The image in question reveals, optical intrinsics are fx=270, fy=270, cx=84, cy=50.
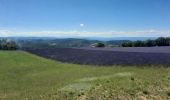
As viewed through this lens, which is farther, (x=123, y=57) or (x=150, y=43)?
(x=150, y=43)

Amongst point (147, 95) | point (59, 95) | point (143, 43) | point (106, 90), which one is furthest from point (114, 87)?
point (143, 43)

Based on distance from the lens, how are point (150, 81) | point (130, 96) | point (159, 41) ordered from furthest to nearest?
point (159, 41) < point (150, 81) < point (130, 96)

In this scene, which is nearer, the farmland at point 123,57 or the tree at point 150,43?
the farmland at point 123,57

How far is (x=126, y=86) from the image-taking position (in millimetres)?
13164

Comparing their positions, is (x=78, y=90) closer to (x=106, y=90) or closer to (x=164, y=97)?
(x=106, y=90)

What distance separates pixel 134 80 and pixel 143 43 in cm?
5215

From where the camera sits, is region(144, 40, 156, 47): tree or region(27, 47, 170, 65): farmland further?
region(144, 40, 156, 47): tree

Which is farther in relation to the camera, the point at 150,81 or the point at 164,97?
the point at 150,81

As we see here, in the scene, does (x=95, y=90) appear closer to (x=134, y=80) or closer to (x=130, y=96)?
(x=130, y=96)

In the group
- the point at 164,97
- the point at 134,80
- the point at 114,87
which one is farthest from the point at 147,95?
the point at 134,80

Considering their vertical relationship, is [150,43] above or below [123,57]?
above

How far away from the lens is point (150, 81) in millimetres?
14289

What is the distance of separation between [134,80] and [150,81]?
91 cm

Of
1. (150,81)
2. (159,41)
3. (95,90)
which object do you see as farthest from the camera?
(159,41)
